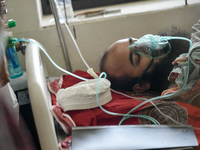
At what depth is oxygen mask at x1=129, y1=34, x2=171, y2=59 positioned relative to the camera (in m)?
1.24

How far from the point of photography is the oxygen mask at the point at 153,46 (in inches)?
48.9

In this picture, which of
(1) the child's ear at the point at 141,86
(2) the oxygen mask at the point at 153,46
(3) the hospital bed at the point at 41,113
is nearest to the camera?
(3) the hospital bed at the point at 41,113

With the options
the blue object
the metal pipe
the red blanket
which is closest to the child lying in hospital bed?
the red blanket

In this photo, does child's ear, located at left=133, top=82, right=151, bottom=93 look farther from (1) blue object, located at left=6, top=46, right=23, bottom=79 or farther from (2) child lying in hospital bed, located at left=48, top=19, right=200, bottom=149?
(1) blue object, located at left=6, top=46, right=23, bottom=79

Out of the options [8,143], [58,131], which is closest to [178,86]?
[58,131]

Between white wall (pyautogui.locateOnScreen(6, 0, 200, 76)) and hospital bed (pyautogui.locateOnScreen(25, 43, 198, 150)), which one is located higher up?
white wall (pyautogui.locateOnScreen(6, 0, 200, 76))

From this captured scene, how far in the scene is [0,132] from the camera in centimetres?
69

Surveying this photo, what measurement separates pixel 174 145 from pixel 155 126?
12 centimetres

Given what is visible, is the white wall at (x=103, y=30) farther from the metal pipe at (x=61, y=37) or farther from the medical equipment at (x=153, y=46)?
the medical equipment at (x=153, y=46)

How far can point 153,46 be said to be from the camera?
1.25 metres

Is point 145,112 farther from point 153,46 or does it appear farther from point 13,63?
point 13,63

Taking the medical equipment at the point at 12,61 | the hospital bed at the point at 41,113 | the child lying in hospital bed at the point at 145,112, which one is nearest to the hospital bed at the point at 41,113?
the hospital bed at the point at 41,113

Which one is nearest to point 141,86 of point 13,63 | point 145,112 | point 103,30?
point 145,112

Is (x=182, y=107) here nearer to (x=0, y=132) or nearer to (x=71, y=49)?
(x=0, y=132)
